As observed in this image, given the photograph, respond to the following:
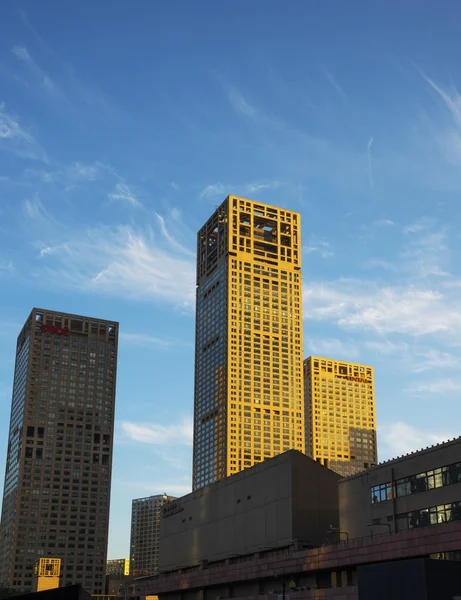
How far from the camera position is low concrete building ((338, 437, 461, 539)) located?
82375 millimetres

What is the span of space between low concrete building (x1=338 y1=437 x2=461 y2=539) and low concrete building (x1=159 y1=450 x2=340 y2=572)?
7.37 meters

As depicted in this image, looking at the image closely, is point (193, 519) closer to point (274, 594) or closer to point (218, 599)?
point (218, 599)

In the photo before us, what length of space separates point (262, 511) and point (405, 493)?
29.4 meters

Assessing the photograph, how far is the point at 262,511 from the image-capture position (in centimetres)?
11244

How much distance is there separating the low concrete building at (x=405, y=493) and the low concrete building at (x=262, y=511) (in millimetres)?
7367

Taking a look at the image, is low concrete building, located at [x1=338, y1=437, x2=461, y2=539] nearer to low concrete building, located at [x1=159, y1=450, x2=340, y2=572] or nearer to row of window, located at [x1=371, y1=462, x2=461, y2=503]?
row of window, located at [x1=371, y1=462, x2=461, y2=503]

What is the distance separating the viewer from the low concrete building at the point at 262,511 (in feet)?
347

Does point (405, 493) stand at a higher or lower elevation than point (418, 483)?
lower

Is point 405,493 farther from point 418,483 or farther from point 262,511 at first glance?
point 262,511

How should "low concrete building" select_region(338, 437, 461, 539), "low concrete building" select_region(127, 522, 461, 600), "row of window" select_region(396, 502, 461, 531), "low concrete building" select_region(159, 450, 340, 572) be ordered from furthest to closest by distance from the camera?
"low concrete building" select_region(159, 450, 340, 572) → "low concrete building" select_region(338, 437, 461, 539) → "row of window" select_region(396, 502, 461, 531) → "low concrete building" select_region(127, 522, 461, 600)

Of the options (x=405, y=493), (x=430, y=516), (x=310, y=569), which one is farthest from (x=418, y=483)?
(x=310, y=569)

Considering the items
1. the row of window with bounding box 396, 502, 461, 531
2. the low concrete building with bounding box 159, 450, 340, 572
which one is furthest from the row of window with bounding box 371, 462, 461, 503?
the low concrete building with bounding box 159, 450, 340, 572

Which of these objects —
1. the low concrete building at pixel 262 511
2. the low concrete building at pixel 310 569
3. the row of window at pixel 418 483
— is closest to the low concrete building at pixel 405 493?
the row of window at pixel 418 483

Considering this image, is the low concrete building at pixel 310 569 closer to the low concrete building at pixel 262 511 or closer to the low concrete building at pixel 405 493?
the low concrete building at pixel 262 511
